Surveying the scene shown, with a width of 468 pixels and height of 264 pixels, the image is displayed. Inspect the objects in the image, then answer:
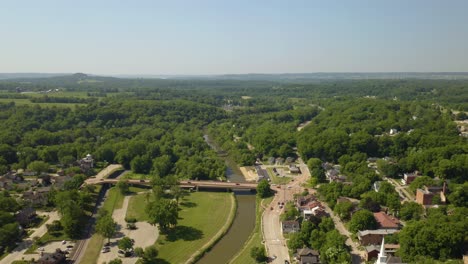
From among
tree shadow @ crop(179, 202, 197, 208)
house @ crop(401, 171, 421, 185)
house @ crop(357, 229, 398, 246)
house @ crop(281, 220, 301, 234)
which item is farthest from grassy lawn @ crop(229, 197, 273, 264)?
house @ crop(401, 171, 421, 185)

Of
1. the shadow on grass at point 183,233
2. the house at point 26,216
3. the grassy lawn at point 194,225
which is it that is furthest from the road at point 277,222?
the house at point 26,216

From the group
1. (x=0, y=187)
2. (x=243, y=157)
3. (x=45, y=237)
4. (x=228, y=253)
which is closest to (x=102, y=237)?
(x=45, y=237)

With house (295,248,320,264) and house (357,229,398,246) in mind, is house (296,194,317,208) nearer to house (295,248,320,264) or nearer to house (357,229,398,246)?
house (357,229,398,246)

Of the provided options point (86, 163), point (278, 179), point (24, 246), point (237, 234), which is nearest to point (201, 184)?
point (278, 179)

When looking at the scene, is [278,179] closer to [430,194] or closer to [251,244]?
[430,194]

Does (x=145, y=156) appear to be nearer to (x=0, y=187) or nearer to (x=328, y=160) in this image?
(x=0, y=187)

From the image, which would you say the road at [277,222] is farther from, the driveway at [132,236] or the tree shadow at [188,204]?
the driveway at [132,236]
